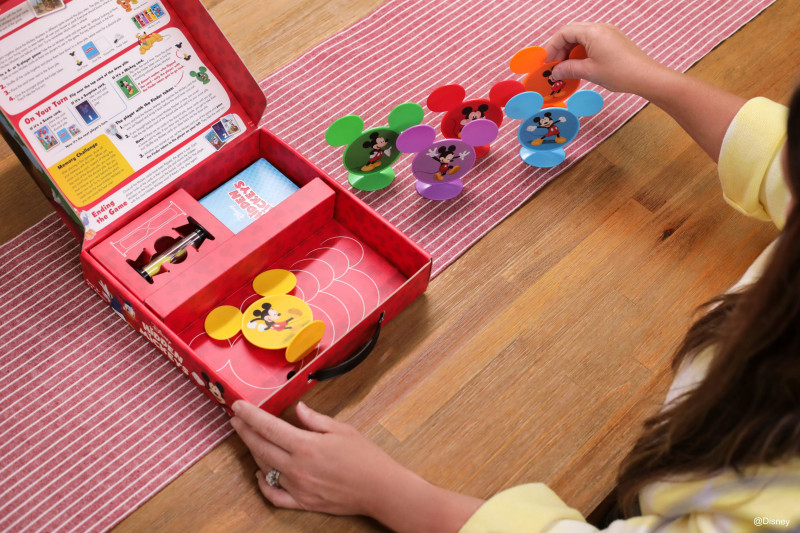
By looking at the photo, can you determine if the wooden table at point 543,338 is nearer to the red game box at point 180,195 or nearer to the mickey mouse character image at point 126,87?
the red game box at point 180,195

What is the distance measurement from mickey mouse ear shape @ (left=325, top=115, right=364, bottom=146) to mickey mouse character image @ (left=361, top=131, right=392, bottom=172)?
22mm

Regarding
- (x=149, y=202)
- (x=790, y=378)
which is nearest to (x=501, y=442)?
(x=790, y=378)

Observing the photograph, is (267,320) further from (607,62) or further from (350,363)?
(607,62)

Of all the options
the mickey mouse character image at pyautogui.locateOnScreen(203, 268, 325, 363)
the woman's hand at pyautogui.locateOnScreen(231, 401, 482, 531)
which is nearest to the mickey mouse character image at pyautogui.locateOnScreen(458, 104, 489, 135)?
the mickey mouse character image at pyautogui.locateOnScreen(203, 268, 325, 363)

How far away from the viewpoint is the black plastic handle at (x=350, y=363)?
0.79 metres

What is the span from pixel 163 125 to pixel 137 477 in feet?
1.34

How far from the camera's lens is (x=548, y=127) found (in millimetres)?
969

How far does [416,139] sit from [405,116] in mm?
31

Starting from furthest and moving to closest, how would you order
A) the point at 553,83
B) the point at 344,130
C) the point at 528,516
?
the point at 553,83 → the point at 344,130 → the point at 528,516

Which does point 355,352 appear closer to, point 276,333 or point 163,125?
point 276,333

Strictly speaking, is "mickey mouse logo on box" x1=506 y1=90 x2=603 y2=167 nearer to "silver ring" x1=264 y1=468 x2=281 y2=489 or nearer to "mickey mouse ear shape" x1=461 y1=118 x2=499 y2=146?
"mickey mouse ear shape" x1=461 y1=118 x2=499 y2=146

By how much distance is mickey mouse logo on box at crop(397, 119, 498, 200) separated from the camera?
874 millimetres

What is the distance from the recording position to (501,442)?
0.80m

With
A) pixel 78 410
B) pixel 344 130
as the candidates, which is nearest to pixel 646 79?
pixel 344 130
